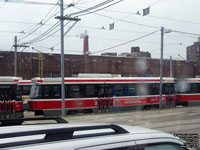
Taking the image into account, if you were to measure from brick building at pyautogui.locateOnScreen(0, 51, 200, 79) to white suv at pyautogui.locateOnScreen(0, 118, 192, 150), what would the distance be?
32865 millimetres

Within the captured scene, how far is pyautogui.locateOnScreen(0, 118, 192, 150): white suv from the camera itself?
5.71ft

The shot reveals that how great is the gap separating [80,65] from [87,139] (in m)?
41.9

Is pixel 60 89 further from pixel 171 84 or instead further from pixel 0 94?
pixel 171 84

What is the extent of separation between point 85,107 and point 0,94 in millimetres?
6308

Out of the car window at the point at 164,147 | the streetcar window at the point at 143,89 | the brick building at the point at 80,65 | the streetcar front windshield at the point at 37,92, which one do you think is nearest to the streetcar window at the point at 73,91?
the streetcar front windshield at the point at 37,92

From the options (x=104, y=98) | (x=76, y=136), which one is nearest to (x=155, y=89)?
(x=104, y=98)

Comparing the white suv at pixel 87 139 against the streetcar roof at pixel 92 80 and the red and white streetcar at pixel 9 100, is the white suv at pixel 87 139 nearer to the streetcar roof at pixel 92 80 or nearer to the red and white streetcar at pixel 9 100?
the red and white streetcar at pixel 9 100

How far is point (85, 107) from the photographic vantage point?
1941 cm

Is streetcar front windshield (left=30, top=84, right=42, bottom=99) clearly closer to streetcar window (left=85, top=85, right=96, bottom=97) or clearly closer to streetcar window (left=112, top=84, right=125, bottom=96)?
streetcar window (left=85, top=85, right=96, bottom=97)

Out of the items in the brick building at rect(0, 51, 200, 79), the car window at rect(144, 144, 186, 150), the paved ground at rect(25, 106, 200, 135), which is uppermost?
the brick building at rect(0, 51, 200, 79)

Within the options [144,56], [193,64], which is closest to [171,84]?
[144,56]

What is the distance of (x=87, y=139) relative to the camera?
191 cm

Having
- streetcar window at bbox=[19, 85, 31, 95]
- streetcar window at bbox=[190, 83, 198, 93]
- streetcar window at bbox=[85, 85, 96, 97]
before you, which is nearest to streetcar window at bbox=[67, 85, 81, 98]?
streetcar window at bbox=[85, 85, 96, 97]

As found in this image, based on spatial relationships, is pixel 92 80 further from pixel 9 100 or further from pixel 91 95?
pixel 9 100
